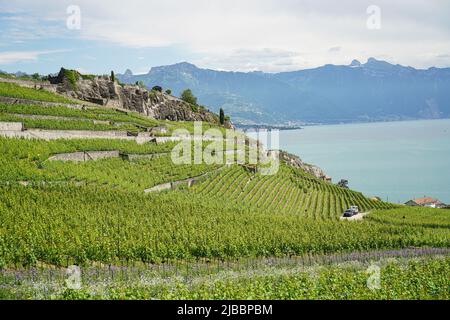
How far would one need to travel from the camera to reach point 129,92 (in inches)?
3533

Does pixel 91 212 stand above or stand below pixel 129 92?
below

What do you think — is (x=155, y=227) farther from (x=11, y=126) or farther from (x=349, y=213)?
(x=349, y=213)

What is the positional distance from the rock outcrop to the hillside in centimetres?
1727

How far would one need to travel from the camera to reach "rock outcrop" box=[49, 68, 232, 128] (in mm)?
75750

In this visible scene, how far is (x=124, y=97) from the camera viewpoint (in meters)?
87.9

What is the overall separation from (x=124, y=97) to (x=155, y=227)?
61.7m

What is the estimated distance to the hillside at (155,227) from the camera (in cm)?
1977

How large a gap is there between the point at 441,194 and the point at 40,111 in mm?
120475

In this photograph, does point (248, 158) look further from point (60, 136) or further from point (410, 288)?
point (410, 288)

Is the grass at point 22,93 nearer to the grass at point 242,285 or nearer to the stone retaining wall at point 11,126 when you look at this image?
the stone retaining wall at point 11,126

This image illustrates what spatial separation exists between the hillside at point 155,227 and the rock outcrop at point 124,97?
17.3m

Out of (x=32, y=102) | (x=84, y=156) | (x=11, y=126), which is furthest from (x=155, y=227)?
(x=32, y=102)
